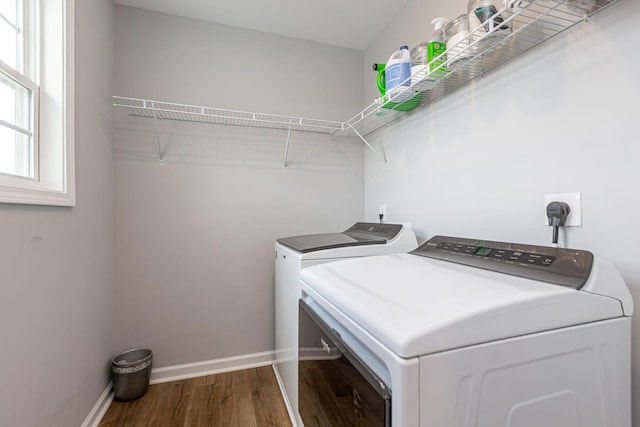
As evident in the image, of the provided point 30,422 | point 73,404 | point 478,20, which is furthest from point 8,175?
point 478,20

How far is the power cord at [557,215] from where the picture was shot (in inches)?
38.4

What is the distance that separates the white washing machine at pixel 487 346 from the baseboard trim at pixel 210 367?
1433 mm

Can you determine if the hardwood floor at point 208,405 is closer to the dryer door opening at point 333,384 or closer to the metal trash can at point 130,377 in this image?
the metal trash can at point 130,377

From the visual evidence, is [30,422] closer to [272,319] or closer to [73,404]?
[73,404]

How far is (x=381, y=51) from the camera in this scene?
2.23m

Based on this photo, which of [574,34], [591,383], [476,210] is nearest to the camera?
[591,383]

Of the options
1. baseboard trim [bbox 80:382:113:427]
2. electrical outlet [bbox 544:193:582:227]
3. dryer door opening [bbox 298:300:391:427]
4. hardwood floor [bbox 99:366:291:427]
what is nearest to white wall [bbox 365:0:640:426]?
electrical outlet [bbox 544:193:582:227]

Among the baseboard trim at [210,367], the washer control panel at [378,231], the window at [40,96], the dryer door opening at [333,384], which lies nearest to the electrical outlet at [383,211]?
the washer control panel at [378,231]

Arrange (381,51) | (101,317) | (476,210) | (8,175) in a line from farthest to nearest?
(381,51), (101,317), (476,210), (8,175)

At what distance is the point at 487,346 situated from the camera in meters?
0.60

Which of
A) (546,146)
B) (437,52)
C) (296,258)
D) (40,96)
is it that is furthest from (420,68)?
(40,96)

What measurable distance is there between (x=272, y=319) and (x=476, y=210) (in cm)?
167

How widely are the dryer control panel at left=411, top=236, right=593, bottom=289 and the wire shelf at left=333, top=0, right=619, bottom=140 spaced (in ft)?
2.47

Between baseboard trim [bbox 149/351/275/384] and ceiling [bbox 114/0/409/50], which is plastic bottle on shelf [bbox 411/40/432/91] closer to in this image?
ceiling [bbox 114/0/409/50]
